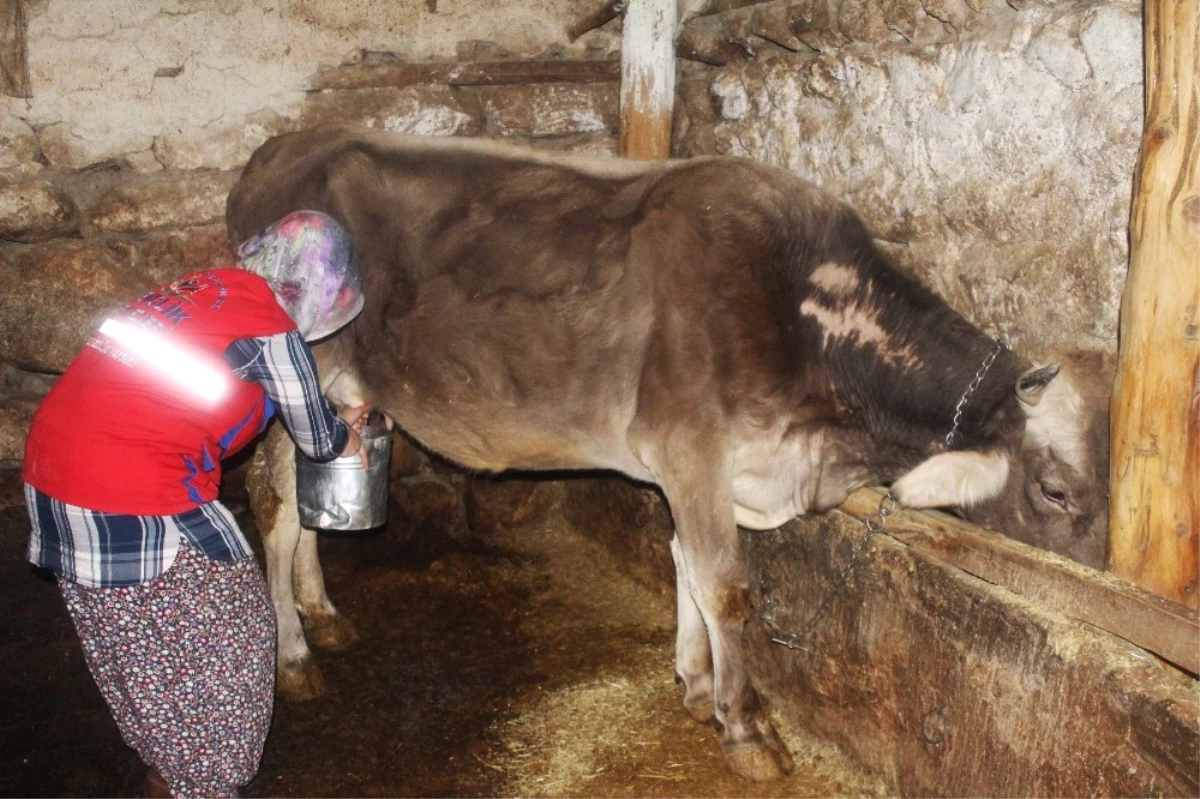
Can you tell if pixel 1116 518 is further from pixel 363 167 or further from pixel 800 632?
pixel 363 167

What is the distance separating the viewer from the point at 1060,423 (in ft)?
11.9

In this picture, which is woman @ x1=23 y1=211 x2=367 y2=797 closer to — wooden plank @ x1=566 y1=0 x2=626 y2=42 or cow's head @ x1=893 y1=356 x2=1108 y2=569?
cow's head @ x1=893 y1=356 x2=1108 y2=569

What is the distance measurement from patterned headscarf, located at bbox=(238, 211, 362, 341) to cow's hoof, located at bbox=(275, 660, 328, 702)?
198 cm

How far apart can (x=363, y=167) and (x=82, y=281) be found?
6.02 ft

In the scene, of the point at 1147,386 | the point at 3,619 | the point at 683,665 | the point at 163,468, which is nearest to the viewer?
the point at 163,468

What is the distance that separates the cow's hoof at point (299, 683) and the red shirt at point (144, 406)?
193 cm

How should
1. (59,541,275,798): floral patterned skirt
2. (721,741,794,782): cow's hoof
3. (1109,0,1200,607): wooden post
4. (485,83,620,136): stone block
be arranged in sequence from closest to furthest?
(59,541,275,798): floral patterned skirt, (1109,0,1200,607): wooden post, (721,741,794,782): cow's hoof, (485,83,620,136): stone block

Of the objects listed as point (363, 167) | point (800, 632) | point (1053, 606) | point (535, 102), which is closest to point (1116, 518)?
point (1053, 606)

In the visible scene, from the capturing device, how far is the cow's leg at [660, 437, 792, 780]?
12.9ft

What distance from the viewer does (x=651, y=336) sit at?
13.0 ft

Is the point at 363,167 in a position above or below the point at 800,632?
above

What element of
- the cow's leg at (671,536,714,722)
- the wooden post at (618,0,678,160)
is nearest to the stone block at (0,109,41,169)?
the wooden post at (618,0,678,160)

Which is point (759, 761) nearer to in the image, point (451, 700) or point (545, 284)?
point (451, 700)

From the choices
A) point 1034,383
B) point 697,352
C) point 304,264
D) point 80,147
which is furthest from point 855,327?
point 80,147
